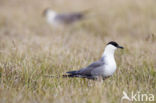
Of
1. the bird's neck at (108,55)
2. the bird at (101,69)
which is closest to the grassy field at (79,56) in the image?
the bird at (101,69)

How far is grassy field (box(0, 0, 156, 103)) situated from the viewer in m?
3.34

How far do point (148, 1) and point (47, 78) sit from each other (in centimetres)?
590

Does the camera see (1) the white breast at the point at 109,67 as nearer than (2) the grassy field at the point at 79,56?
No

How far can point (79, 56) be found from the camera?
5031 mm

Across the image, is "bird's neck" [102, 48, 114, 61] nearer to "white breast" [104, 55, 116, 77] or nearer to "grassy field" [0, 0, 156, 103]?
"white breast" [104, 55, 116, 77]

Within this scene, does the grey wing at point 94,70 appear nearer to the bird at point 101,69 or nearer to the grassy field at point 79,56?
the bird at point 101,69

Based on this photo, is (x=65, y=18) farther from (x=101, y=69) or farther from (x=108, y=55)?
(x=101, y=69)

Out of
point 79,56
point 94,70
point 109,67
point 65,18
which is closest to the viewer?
point 109,67

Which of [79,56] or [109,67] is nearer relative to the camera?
[109,67]

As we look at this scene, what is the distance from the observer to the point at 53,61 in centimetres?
482

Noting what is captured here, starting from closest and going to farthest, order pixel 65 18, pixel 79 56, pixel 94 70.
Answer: pixel 94 70
pixel 79 56
pixel 65 18

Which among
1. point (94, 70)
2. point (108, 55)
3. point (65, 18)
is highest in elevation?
point (65, 18)

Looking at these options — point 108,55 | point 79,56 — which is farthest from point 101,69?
point 79,56

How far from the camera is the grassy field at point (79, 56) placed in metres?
3.34
